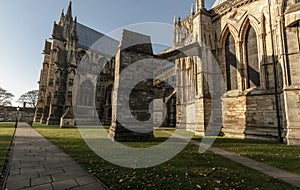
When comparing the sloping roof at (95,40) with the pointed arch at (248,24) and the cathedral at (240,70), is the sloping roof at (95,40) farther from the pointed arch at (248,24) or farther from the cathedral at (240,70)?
the pointed arch at (248,24)

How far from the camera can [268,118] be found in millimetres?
10312

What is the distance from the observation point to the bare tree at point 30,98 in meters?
51.1

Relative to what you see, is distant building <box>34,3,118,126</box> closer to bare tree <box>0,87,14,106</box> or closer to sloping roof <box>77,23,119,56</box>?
sloping roof <box>77,23,119,56</box>

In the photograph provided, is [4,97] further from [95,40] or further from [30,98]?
[95,40]

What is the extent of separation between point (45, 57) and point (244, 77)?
34.0 metres

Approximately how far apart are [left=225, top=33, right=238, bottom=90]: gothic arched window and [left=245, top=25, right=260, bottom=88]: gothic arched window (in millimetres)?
948

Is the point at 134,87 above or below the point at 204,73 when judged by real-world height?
below

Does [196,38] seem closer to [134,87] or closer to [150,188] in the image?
[134,87]

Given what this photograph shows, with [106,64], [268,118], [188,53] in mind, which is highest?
[106,64]

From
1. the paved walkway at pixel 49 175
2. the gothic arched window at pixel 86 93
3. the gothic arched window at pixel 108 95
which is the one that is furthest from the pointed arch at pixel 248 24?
the gothic arched window at pixel 86 93

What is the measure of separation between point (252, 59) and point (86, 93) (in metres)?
23.6

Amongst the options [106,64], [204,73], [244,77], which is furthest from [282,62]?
[106,64]

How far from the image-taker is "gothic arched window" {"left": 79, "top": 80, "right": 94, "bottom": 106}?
1047 inches

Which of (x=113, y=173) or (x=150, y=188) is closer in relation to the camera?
(x=150, y=188)
